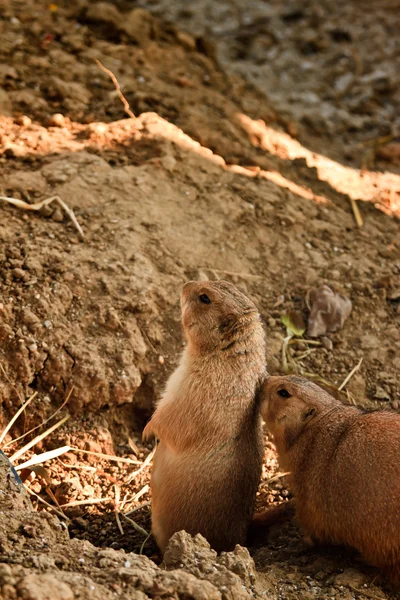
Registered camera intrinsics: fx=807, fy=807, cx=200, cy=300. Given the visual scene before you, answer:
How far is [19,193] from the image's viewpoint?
5809 millimetres

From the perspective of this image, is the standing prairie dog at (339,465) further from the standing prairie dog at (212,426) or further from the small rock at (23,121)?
the small rock at (23,121)

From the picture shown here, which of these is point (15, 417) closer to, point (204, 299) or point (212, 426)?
point (212, 426)

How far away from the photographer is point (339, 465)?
425 centimetres

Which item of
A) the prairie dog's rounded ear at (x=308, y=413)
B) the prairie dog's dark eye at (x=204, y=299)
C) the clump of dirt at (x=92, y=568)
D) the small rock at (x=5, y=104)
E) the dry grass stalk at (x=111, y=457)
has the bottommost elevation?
the dry grass stalk at (x=111, y=457)

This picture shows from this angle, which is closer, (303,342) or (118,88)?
(303,342)

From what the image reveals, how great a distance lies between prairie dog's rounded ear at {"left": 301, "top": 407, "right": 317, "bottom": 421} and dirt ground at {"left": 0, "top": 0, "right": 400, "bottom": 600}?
0.71 m

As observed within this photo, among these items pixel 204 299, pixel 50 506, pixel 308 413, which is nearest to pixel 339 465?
pixel 308 413

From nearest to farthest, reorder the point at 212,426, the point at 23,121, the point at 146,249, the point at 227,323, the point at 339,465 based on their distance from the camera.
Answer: the point at 339,465 < the point at 212,426 < the point at 227,323 < the point at 146,249 < the point at 23,121

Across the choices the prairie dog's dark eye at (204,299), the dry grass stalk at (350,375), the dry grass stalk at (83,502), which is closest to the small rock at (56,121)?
the prairie dog's dark eye at (204,299)

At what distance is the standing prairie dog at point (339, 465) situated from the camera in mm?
4047

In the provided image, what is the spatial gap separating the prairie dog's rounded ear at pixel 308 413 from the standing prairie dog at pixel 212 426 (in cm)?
27

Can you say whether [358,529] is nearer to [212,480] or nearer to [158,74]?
[212,480]

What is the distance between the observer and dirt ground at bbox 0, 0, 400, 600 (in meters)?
4.13

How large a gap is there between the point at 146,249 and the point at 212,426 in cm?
177
